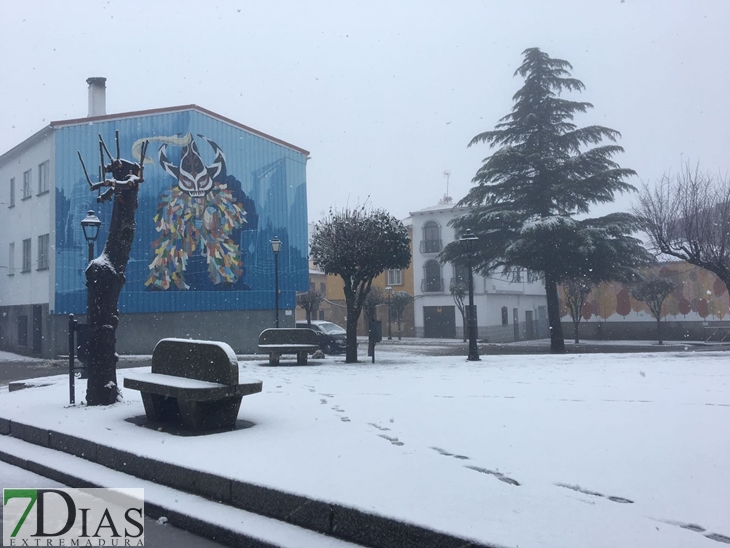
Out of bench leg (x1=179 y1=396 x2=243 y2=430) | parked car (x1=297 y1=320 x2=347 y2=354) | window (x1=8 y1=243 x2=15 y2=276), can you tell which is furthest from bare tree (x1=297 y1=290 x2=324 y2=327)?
bench leg (x1=179 y1=396 x2=243 y2=430)

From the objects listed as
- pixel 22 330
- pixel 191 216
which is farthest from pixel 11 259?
pixel 191 216

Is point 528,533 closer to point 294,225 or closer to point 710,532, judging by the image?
point 710,532

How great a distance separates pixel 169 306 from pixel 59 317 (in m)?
4.27

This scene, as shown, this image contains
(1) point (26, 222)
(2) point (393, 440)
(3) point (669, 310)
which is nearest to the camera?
(2) point (393, 440)

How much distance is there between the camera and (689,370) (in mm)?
11953

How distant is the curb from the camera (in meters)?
3.70

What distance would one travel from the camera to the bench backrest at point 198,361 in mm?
6574

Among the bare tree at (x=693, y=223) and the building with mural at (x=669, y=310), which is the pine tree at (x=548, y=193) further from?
the building with mural at (x=669, y=310)

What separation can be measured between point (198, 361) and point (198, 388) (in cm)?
86

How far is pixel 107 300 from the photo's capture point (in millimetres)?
8688

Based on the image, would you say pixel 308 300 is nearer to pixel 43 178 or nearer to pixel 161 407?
pixel 43 178

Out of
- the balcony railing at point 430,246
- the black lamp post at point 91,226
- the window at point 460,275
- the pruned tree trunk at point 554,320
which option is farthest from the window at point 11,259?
the balcony railing at point 430,246

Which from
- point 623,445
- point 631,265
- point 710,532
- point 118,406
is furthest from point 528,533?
point 631,265

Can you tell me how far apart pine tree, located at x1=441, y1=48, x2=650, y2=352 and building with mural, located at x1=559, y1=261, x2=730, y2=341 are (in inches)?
425
